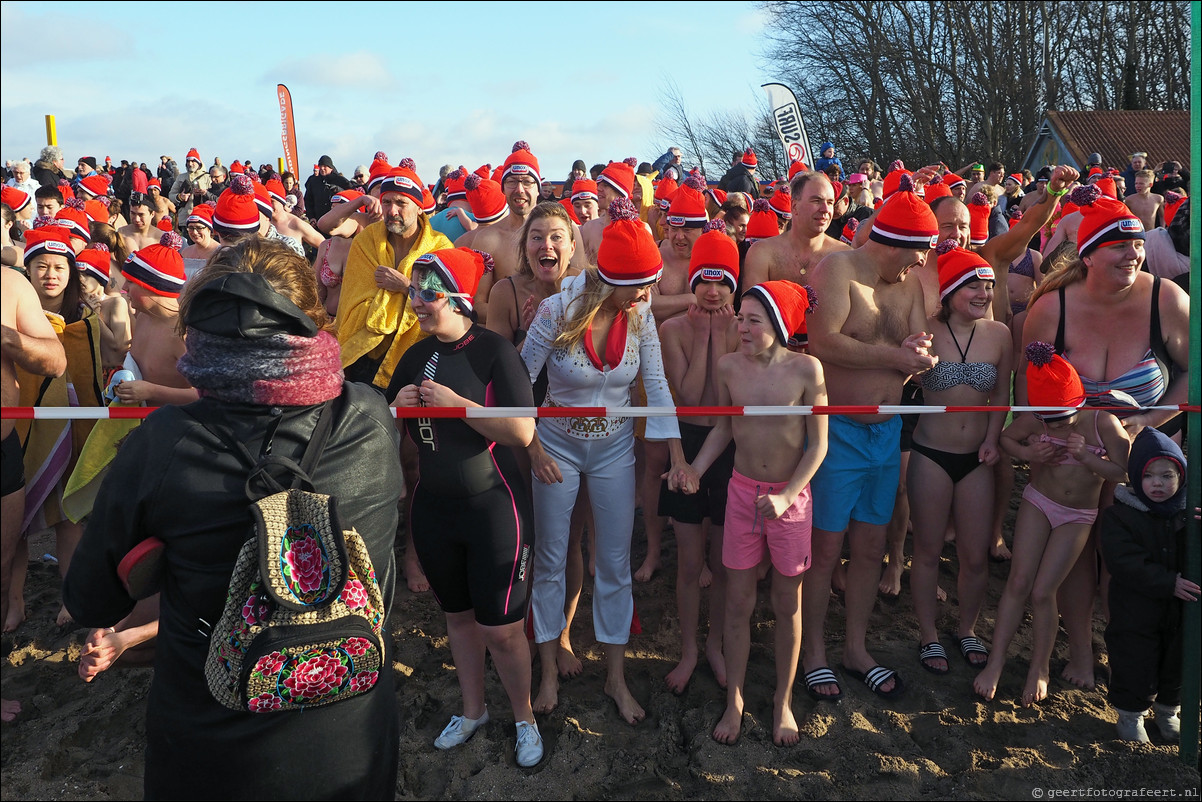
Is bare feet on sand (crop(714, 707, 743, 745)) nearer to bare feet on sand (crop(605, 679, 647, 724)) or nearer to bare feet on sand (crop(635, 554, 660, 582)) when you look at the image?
bare feet on sand (crop(605, 679, 647, 724))

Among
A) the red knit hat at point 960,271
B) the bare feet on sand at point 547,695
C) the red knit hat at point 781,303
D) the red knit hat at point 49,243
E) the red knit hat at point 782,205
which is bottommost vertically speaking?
the bare feet on sand at point 547,695

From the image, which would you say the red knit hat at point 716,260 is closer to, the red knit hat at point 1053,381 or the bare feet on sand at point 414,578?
the red knit hat at point 1053,381

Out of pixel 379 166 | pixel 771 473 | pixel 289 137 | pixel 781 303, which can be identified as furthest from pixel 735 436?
pixel 289 137

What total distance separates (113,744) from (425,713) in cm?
135

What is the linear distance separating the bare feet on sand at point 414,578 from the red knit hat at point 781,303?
251 centimetres

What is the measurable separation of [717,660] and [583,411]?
1.48 metres

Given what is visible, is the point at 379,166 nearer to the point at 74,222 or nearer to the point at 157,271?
the point at 74,222

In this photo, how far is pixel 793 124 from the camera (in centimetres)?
1478

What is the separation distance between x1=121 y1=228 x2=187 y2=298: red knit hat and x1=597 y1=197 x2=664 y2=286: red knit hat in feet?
6.55

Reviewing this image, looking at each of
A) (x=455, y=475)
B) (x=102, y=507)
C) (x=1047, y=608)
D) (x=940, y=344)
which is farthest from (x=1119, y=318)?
(x=102, y=507)

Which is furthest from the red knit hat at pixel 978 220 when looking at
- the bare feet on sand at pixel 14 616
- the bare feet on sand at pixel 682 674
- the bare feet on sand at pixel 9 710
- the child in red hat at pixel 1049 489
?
the bare feet on sand at pixel 14 616

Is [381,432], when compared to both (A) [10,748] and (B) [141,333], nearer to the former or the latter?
(B) [141,333]

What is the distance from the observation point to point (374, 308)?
4922 millimetres

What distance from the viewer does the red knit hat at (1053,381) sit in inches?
143
